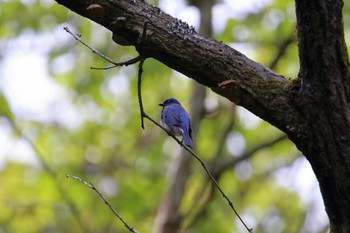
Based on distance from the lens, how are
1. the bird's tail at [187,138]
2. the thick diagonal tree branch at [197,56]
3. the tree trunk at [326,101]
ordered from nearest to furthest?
the tree trunk at [326,101] → the thick diagonal tree branch at [197,56] → the bird's tail at [187,138]

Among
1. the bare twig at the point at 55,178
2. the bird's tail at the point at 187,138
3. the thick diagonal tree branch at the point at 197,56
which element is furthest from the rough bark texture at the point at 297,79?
the bare twig at the point at 55,178

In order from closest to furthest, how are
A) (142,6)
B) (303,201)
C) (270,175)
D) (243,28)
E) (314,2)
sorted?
1. (314,2)
2. (142,6)
3. (243,28)
4. (303,201)
5. (270,175)

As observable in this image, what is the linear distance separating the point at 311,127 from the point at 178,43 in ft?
2.22

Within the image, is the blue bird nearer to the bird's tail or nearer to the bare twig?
the bird's tail

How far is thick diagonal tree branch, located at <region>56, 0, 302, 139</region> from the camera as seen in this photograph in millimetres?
2795

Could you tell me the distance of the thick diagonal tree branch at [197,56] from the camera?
2795 millimetres

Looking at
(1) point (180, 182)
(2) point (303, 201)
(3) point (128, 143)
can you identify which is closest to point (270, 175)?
(2) point (303, 201)

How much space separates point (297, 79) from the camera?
2953 mm

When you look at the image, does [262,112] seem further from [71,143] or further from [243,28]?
[71,143]

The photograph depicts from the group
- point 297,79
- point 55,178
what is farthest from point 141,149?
point 297,79

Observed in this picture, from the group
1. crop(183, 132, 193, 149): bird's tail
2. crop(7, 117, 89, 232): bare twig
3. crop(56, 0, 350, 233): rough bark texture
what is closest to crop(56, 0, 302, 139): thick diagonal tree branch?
crop(56, 0, 350, 233): rough bark texture

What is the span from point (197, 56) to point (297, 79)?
46 centimetres

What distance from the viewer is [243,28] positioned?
7.86 meters

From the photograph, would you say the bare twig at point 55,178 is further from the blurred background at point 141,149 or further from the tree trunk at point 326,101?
the tree trunk at point 326,101
